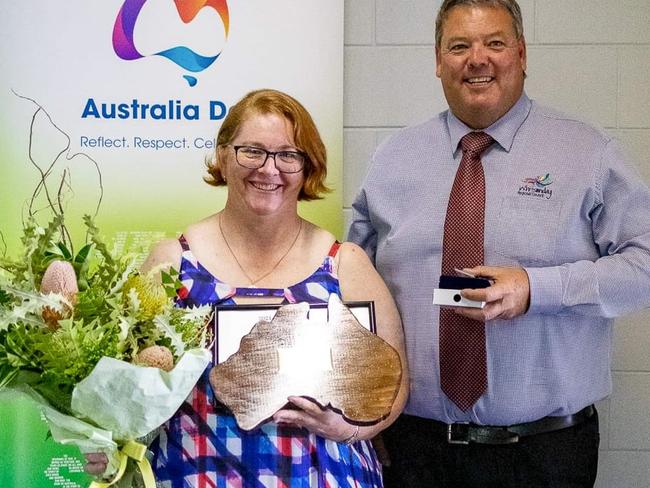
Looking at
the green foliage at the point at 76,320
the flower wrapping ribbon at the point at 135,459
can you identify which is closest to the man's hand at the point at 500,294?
the green foliage at the point at 76,320

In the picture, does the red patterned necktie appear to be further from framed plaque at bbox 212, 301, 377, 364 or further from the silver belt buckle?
framed plaque at bbox 212, 301, 377, 364

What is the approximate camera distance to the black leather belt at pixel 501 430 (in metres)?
2.05

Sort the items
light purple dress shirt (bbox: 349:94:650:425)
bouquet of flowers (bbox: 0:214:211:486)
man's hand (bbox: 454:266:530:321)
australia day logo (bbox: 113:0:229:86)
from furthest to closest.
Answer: australia day logo (bbox: 113:0:229:86), light purple dress shirt (bbox: 349:94:650:425), man's hand (bbox: 454:266:530:321), bouquet of flowers (bbox: 0:214:211:486)

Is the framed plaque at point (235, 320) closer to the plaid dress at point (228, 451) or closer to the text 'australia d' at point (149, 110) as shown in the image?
the plaid dress at point (228, 451)

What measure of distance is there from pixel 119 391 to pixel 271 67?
1.37m

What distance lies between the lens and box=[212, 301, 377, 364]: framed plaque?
1697 millimetres

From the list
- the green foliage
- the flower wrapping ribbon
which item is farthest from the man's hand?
the flower wrapping ribbon

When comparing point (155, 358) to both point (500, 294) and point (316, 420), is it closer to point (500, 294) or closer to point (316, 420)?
point (316, 420)

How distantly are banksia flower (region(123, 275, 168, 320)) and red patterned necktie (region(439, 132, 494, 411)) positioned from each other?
78cm

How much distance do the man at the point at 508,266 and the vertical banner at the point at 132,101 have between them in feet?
1.87

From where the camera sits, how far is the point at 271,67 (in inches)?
102

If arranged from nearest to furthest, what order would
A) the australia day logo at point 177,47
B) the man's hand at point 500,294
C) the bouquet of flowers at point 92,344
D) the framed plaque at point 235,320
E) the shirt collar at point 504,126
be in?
1. the bouquet of flowers at point 92,344
2. the framed plaque at point 235,320
3. the man's hand at point 500,294
4. the shirt collar at point 504,126
5. the australia day logo at point 177,47

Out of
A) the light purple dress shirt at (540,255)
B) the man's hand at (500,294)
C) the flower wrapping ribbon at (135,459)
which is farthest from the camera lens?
the light purple dress shirt at (540,255)

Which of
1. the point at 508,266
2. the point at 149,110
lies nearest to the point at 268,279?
the point at 508,266
